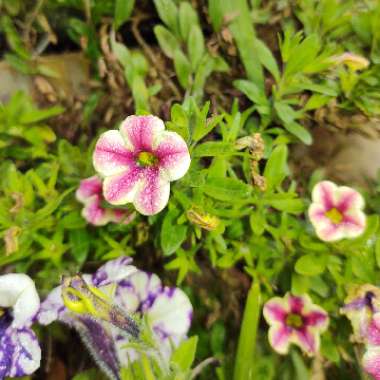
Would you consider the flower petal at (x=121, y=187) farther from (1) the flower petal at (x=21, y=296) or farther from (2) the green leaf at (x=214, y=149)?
(1) the flower petal at (x=21, y=296)

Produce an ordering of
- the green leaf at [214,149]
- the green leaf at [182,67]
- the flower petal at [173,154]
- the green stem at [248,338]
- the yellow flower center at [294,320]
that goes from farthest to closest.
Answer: the green leaf at [182,67] → the yellow flower center at [294,320] → the green stem at [248,338] → the green leaf at [214,149] → the flower petal at [173,154]

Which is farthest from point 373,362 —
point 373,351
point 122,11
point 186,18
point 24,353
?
point 122,11

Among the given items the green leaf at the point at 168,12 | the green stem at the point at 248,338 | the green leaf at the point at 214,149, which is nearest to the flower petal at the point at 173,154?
the green leaf at the point at 214,149

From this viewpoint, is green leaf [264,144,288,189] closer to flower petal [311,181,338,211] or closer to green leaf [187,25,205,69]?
flower petal [311,181,338,211]

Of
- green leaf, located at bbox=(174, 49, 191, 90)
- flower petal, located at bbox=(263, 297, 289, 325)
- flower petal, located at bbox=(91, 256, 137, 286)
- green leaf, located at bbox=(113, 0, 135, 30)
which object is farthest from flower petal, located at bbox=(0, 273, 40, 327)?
green leaf, located at bbox=(113, 0, 135, 30)

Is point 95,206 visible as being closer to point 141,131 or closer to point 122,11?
point 141,131
